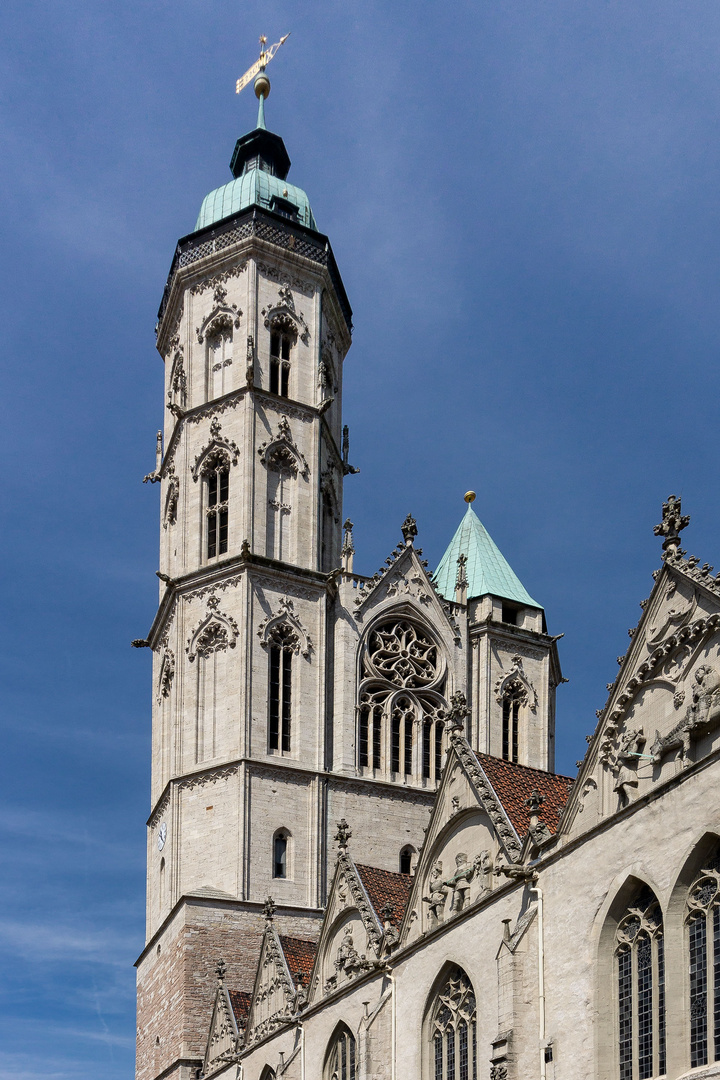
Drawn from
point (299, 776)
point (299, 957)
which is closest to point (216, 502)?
point (299, 776)

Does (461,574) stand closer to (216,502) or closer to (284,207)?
(216,502)

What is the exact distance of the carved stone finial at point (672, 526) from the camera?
25.3m

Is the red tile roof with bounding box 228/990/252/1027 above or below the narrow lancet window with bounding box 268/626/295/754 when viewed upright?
below

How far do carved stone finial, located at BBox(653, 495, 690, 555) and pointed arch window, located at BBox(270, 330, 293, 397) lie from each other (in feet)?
93.7

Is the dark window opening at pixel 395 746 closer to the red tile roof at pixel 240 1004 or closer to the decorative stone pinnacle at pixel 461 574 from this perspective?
the decorative stone pinnacle at pixel 461 574

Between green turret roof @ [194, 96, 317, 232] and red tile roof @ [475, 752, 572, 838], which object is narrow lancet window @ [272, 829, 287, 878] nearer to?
red tile roof @ [475, 752, 572, 838]

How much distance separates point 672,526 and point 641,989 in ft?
24.0

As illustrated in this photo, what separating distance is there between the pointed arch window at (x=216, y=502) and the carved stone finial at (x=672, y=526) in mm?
26327

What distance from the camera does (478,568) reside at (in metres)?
57.4

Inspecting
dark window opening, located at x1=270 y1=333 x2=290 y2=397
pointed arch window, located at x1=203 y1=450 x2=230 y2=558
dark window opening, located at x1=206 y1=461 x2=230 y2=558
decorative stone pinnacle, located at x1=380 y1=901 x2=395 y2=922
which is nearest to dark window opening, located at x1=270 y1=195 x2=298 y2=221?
dark window opening, located at x1=270 y1=333 x2=290 y2=397

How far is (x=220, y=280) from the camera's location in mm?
54531

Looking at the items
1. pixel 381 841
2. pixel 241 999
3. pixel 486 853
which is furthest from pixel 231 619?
pixel 486 853

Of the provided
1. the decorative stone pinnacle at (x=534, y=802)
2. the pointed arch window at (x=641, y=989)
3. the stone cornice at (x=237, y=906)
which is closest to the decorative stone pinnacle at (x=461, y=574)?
the stone cornice at (x=237, y=906)

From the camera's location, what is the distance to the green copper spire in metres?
56.3
